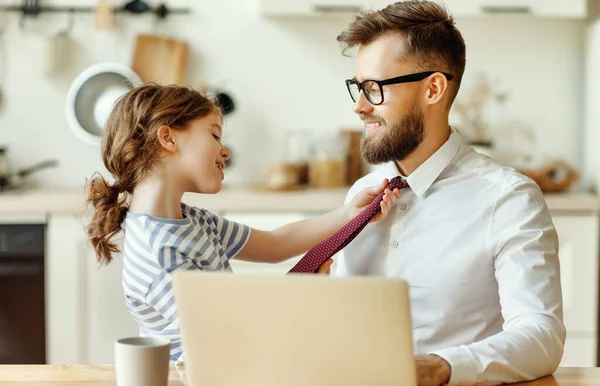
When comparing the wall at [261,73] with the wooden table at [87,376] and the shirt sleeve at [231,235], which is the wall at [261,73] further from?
the wooden table at [87,376]

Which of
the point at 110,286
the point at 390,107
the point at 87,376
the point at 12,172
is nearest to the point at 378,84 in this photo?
the point at 390,107

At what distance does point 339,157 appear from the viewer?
12.5ft

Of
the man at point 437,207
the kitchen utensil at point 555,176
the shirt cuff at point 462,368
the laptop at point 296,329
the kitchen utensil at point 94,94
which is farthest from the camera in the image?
the kitchen utensil at point 94,94

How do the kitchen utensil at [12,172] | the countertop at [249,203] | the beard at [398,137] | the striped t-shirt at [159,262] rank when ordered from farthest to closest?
the kitchen utensil at [12,172] → the countertop at [249,203] → the beard at [398,137] → the striped t-shirt at [159,262]

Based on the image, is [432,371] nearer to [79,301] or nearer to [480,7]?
[79,301]

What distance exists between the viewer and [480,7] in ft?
12.1

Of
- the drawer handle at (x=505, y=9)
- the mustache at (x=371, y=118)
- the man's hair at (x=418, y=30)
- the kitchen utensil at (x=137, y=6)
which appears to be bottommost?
the mustache at (x=371, y=118)

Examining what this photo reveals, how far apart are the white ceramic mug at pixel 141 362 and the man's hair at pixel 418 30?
94cm

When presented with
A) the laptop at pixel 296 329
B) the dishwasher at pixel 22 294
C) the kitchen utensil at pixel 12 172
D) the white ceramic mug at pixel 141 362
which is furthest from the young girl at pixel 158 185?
the kitchen utensil at pixel 12 172

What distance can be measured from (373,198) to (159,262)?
594 mm

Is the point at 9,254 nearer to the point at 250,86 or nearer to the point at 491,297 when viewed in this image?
the point at 250,86

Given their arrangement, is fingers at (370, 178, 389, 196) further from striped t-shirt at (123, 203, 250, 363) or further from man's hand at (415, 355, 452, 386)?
man's hand at (415, 355, 452, 386)

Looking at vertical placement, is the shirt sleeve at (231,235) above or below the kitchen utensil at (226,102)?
below

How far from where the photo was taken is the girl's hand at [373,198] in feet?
6.08
